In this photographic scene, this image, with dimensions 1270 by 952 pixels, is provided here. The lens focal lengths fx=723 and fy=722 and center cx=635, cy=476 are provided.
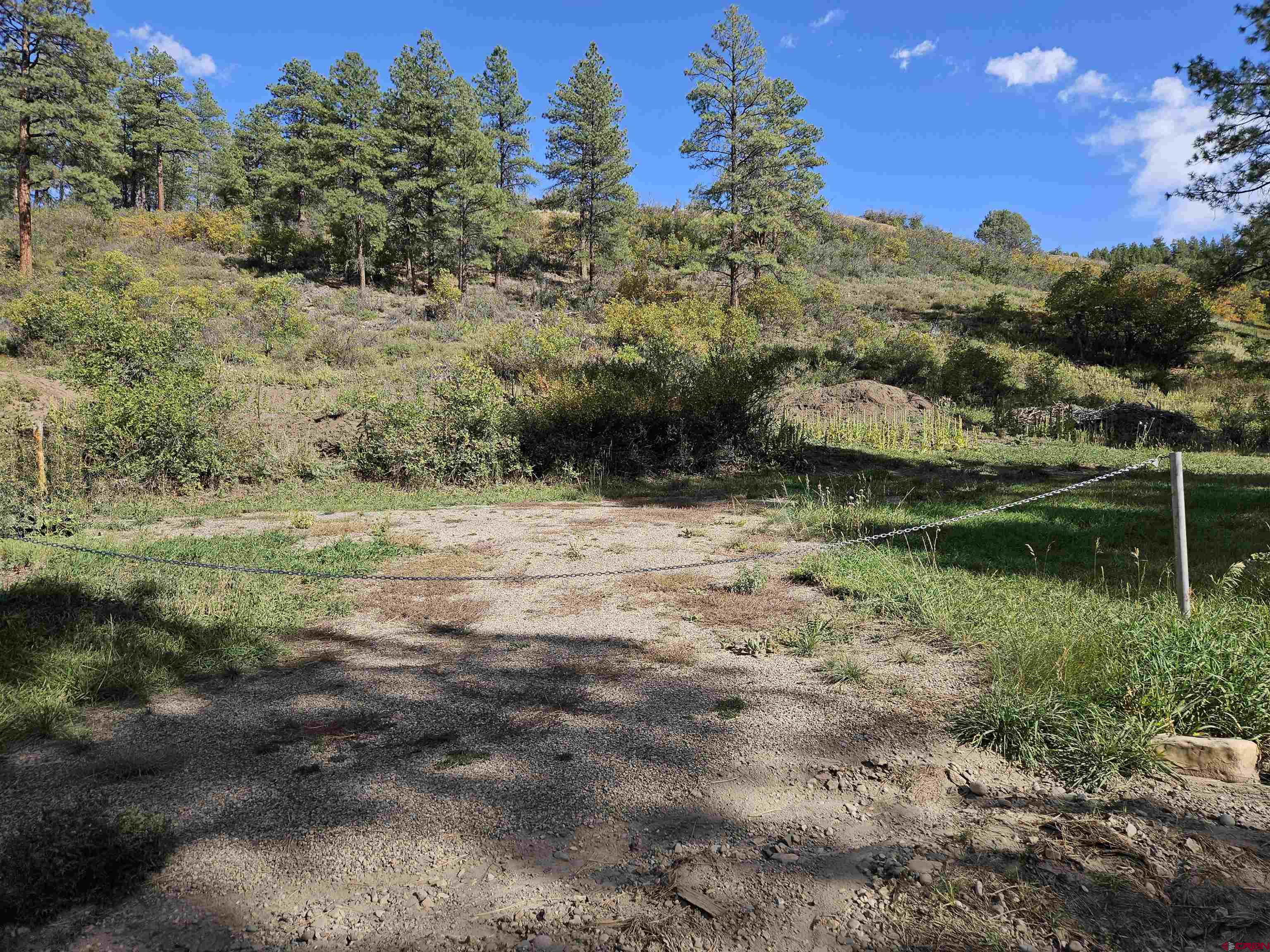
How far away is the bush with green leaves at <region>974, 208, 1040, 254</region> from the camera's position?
6556cm

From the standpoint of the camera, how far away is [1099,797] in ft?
9.73

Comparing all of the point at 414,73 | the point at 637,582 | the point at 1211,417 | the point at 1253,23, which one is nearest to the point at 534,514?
the point at 637,582

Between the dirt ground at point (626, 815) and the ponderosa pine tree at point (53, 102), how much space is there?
29.6 m

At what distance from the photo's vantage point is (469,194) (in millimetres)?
31906

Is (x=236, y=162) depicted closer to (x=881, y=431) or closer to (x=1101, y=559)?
(x=881, y=431)

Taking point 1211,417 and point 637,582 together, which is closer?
point 637,582

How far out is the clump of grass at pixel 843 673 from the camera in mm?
4238

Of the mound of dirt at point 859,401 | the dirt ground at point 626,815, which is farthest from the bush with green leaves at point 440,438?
the mound of dirt at point 859,401

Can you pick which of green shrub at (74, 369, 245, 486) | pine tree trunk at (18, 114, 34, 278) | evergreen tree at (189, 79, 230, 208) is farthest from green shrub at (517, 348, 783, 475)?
evergreen tree at (189, 79, 230, 208)

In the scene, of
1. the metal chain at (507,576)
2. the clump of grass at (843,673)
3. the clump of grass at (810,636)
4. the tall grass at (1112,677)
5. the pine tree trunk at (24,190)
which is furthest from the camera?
the pine tree trunk at (24,190)

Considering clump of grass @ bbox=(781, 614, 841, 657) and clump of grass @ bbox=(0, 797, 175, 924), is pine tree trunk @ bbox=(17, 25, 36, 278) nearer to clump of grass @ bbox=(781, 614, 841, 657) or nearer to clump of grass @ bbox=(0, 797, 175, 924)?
clump of grass @ bbox=(0, 797, 175, 924)

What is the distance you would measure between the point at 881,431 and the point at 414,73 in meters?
28.5

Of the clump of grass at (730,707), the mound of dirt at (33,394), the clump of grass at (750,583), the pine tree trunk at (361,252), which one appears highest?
the pine tree trunk at (361,252)

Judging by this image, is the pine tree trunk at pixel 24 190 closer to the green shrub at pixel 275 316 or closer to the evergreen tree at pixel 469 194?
the green shrub at pixel 275 316
